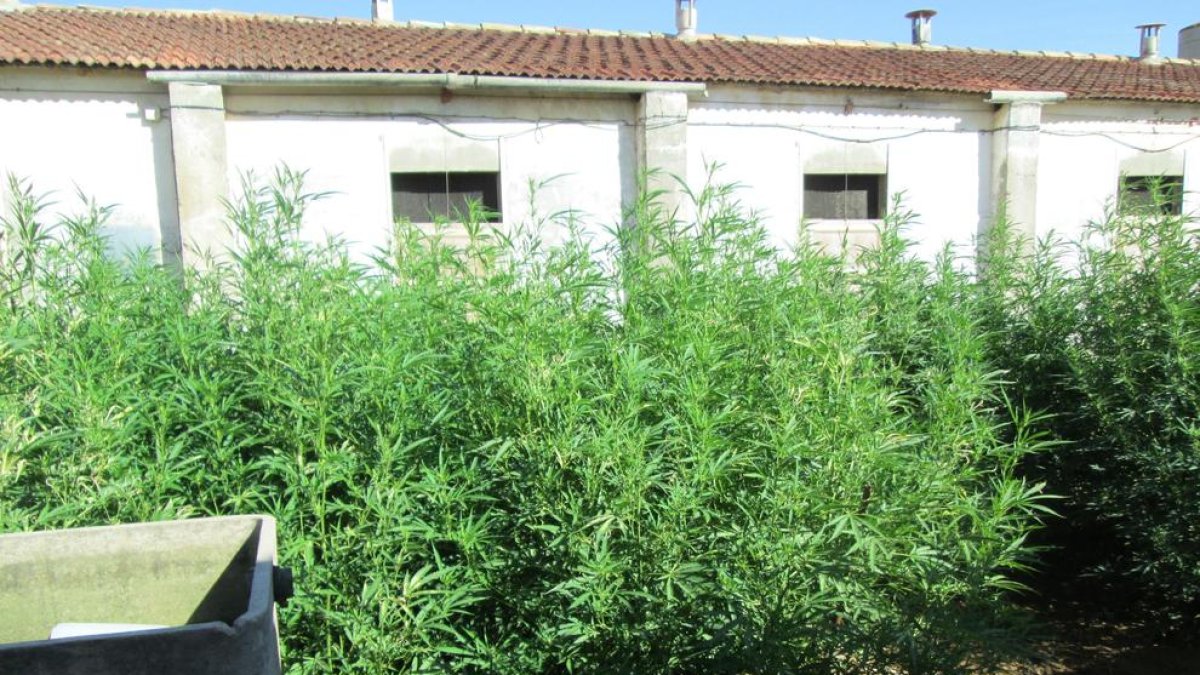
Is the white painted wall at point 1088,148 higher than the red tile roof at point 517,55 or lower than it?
lower

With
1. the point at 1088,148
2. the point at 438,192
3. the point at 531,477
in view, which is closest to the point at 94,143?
the point at 438,192

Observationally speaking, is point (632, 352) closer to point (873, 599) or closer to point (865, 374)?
point (865, 374)

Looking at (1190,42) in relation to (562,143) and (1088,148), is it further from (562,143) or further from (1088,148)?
(562,143)

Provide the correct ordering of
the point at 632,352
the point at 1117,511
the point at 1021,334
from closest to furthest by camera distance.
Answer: the point at 632,352 < the point at 1117,511 < the point at 1021,334

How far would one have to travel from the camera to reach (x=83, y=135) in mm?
8938

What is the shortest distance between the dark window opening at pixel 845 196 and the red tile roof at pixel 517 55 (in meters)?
1.15

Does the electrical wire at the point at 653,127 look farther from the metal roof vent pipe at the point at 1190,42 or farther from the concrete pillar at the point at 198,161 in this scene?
the metal roof vent pipe at the point at 1190,42

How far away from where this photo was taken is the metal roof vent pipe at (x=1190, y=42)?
17641 mm

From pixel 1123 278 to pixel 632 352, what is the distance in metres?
3.17

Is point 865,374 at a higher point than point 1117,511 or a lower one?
higher

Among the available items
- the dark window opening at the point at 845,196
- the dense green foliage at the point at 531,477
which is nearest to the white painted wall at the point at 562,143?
the dark window opening at the point at 845,196

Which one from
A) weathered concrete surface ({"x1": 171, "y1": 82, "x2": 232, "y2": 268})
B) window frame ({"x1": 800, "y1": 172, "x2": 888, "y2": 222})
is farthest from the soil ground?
weathered concrete surface ({"x1": 171, "y1": 82, "x2": 232, "y2": 268})

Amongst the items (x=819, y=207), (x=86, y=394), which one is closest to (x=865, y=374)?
(x=86, y=394)

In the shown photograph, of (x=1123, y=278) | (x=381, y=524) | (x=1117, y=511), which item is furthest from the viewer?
(x=1123, y=278)
